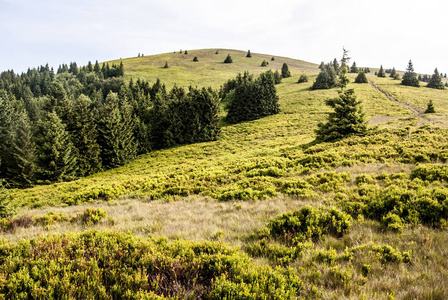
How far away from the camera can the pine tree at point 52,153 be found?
99.1 ft

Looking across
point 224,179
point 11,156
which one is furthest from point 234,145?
point 11,156

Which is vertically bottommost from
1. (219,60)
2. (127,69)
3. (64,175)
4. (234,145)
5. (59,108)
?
(64,175)

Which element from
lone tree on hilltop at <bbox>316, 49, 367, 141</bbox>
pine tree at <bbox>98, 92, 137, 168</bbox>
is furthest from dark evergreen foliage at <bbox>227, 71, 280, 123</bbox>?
lone tree on hilltop at <bbox>316, 49, 367, 141</bbox>

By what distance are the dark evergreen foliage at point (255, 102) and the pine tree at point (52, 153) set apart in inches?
1571

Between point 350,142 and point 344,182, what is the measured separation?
9.84 metres

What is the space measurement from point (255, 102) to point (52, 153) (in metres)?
46.5

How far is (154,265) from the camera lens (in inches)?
166

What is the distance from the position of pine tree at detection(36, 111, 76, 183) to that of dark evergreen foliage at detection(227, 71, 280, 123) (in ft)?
131

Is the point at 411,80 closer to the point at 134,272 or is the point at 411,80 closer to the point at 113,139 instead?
the point at 113,139

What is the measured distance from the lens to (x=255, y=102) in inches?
2307

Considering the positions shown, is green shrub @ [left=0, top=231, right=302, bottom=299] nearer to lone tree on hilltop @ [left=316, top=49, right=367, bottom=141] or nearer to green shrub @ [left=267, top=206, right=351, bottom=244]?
green shrub @ [left=267, top=206, right=351, bottom=244]

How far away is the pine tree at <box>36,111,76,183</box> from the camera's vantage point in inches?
1190

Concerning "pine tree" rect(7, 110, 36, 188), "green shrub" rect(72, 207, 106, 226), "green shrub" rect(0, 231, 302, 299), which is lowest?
"pine tree" rect(7, 110, 36, 188)

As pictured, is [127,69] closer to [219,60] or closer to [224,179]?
[219,60]
